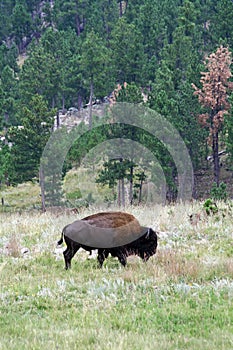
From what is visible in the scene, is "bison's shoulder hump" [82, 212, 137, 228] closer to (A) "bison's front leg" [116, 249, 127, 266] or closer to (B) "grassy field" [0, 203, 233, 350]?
(A) "bison's front leg" [116, 249, 127, 266]

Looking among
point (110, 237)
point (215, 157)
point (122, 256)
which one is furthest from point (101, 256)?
point (215, 157)

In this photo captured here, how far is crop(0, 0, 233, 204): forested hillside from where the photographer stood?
123 feet

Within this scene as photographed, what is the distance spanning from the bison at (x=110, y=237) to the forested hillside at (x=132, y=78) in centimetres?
2580

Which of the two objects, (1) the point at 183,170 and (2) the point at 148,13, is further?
(2) the point at 148,13

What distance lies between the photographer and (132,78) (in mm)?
50188

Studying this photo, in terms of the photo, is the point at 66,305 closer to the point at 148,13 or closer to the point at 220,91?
the point at 220,91

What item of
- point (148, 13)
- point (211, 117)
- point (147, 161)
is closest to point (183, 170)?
point (147, 161)

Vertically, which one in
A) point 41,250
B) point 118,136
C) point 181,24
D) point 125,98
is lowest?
point 41,250

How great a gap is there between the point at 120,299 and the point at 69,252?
2.11m

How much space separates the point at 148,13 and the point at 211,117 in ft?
56.5

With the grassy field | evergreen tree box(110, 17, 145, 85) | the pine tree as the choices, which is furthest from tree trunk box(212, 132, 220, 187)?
the grassy field

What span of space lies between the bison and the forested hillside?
25.8m

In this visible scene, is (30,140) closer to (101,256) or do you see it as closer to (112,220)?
(101,256)

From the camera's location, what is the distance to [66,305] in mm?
6113
